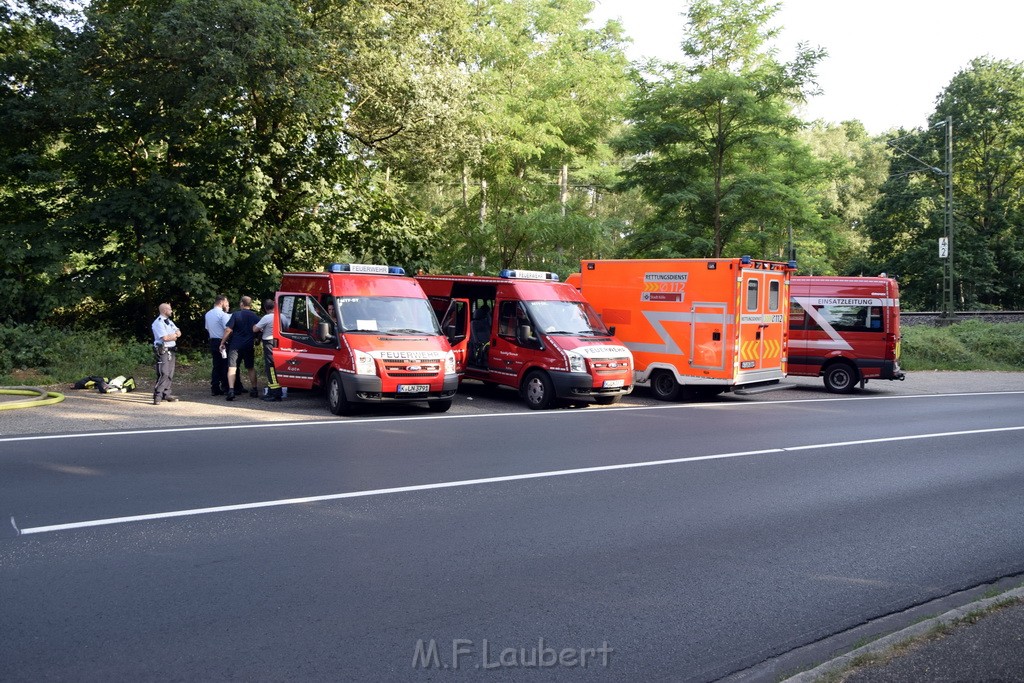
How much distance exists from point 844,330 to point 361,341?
12.2 metres

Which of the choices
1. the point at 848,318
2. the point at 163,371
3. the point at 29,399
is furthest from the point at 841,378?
the point at 29,399

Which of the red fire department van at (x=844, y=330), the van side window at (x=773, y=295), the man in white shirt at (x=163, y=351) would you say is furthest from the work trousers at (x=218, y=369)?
the red fire department van at (x=844, y=330)

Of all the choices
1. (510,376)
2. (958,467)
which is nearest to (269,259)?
(510,376)

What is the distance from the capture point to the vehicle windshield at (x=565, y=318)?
16.7 meters

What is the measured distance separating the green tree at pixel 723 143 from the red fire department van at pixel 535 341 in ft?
40.7

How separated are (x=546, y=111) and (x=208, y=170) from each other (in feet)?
47.9

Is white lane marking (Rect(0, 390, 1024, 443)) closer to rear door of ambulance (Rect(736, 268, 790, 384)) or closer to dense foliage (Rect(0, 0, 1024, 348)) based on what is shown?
rear door of ambulance (Rect(736, 268, 790, 384))

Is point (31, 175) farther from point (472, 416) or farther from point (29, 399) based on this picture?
point (472, 416)

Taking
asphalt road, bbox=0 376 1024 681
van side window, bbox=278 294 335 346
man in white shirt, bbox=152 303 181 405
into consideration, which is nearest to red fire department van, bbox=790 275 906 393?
asphalt road, bbox=0 376 1024 681

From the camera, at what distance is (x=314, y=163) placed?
23.6 m

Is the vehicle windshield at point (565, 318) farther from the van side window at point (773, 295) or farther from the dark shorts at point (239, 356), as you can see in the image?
the dark shorts at point (239, 356)

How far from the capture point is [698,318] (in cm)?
1745

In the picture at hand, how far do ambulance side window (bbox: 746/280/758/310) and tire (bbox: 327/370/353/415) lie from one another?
8.25m

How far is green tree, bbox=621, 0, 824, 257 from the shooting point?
28.2m
